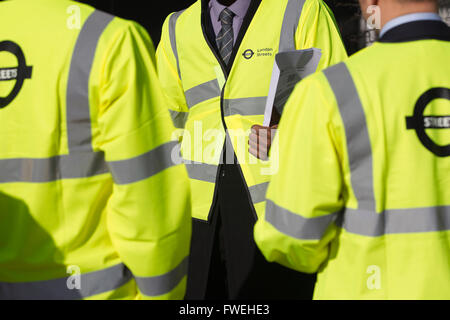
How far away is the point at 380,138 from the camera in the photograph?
118 cm

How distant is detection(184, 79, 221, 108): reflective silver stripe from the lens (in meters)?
2.24

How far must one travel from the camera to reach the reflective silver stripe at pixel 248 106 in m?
2.15

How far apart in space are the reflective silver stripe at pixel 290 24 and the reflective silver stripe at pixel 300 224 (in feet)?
3.53

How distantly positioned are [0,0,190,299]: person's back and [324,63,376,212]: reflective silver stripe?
0.54 m

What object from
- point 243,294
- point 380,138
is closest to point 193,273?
point 243,294

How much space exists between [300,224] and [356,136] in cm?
29

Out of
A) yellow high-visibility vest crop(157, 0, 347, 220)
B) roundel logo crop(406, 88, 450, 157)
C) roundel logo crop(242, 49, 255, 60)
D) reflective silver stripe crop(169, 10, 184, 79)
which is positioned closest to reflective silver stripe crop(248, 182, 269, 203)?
yellow high-visibility vest crop(157, 0, 347, 220)

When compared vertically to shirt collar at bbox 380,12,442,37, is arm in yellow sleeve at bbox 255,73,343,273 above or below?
below

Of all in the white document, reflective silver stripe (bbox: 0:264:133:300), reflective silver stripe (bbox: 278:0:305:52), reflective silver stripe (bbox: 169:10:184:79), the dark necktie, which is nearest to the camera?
reflective silver stripe (bbox: 0:264:133:300)

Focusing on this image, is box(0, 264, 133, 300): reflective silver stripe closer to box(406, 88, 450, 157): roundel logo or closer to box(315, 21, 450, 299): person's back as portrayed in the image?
box(315, 21, 450, 299): person's back

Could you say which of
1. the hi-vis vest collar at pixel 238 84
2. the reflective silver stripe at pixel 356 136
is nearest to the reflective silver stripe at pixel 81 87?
the reflective silver stripe at pixel 356 136

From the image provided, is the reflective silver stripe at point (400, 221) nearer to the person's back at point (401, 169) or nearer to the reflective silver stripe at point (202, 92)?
the person's back at point (401, 169)
